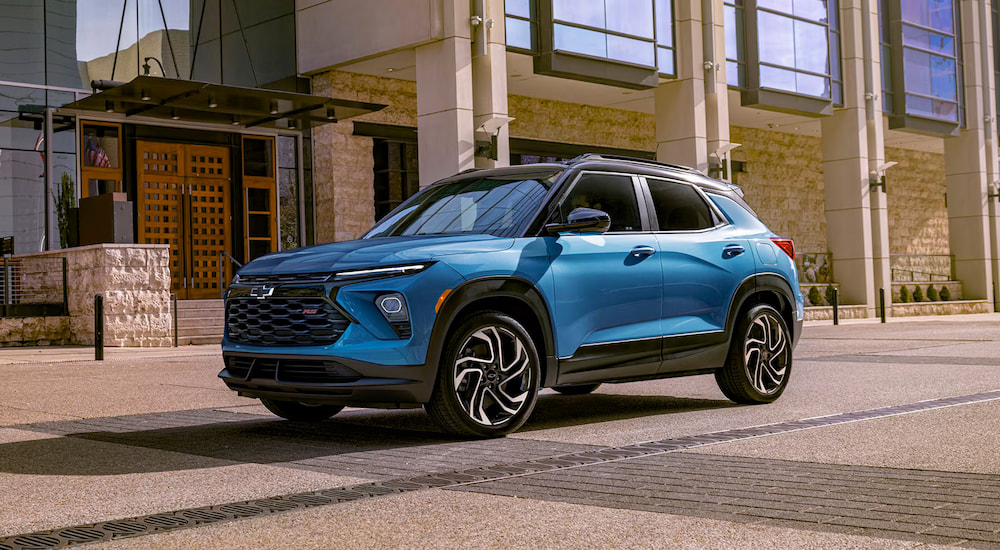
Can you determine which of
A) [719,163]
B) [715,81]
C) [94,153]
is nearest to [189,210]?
[94,153]

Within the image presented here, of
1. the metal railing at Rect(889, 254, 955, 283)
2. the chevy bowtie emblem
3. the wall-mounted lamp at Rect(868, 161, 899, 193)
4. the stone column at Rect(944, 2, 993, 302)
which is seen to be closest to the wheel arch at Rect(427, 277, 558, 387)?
the chevy bowtie emblem

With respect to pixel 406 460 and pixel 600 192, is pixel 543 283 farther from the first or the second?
pixel 406 460

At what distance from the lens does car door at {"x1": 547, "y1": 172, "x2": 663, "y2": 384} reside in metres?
7.66

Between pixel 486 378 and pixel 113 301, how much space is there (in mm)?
14664

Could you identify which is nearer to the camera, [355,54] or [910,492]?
[910,492]

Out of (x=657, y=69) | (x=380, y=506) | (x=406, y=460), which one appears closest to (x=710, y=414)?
(x=406, y=460)

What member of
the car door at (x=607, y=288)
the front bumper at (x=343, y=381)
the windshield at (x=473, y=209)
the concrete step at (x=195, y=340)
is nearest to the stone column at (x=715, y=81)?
the concrete step at (x=195, y=340)

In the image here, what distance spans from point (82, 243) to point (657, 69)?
15.0 m

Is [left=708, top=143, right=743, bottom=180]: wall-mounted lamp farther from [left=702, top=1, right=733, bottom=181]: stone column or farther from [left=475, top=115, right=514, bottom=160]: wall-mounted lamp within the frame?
[left=475, top=115, right=514, bottom=160]: wall-mounted lamp

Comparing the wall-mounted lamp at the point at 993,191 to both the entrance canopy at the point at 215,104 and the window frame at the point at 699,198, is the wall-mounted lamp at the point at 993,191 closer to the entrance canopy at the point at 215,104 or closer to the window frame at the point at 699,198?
the entrance canopy at the point at 215,104

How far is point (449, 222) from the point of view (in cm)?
812

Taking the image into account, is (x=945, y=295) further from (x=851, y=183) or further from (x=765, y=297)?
(x=765, y=297)

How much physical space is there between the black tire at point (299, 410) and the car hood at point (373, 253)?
1.21 m

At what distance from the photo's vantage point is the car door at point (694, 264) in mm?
8398
